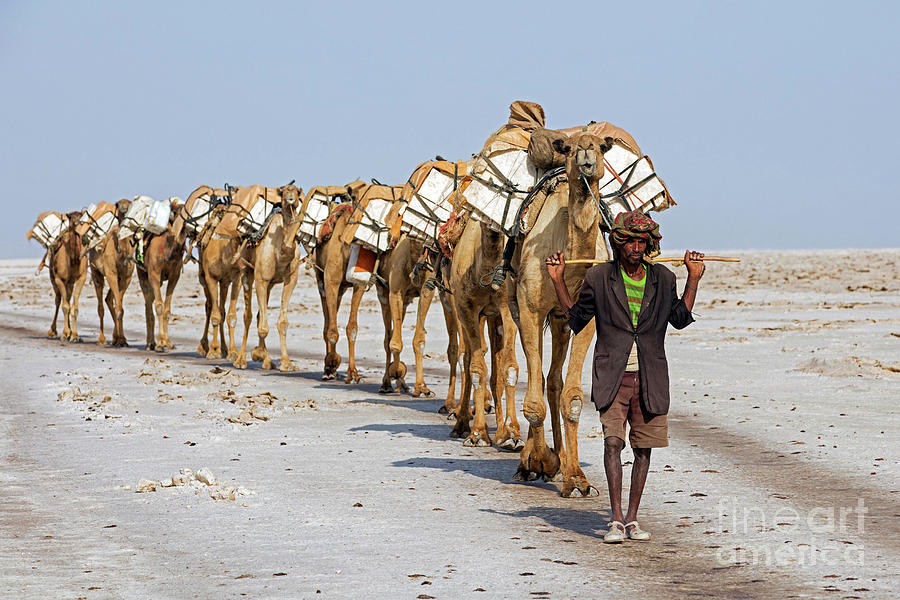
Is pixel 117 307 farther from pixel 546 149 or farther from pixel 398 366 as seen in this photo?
pixel 546 149

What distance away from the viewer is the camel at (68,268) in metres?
33.4

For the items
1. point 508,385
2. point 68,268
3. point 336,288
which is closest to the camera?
point 508,385

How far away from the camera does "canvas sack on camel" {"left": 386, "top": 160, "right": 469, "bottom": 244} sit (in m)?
15.7

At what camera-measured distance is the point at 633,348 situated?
842cm

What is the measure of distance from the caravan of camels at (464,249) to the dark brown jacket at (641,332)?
54 cm

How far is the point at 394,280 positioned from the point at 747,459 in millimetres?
7620

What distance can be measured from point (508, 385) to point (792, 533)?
424cm

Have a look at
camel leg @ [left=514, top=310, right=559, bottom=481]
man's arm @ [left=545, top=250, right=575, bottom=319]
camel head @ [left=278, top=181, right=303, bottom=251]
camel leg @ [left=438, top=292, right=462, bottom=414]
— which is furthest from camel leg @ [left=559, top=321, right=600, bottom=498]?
camel head @ [left=278, top=181, right=303, bottom=251]

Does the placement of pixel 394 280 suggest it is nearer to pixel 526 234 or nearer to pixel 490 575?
pixel 526 234

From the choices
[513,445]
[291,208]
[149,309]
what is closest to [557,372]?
[513,445]

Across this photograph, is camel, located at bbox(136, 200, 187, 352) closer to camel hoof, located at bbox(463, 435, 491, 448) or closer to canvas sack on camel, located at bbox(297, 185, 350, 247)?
canvas sack on camel, located at bbox(297, 185, 350, 247)

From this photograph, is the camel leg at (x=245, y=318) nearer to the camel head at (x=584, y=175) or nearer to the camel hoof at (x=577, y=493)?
the camel hoof at (x=577, y=493)

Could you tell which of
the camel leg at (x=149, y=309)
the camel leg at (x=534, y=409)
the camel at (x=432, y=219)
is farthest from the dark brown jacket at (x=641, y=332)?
the camel leg at (x=149, y=309)

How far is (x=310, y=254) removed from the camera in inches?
880
